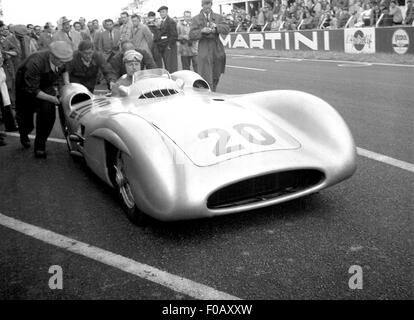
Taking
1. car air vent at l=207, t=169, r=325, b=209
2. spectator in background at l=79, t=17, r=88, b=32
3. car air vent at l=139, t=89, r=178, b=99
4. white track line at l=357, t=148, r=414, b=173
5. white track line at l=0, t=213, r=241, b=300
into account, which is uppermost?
spectator in background at l=79, t=17, r=88, b=32

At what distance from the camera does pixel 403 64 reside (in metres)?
12.3

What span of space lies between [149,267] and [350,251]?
1132 millimetres

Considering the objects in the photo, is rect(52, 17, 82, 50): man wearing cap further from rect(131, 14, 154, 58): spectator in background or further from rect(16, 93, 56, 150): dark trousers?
rect(16, 93, 56, 150): dark trousers

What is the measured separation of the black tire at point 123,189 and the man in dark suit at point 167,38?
760cm

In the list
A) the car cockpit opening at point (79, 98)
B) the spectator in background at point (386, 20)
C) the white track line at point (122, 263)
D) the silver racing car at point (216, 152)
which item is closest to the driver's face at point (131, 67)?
the car cockpit opening at point (79, 98)

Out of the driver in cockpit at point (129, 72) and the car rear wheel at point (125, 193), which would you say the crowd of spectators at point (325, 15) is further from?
the car rear wheel at point (125, 193)

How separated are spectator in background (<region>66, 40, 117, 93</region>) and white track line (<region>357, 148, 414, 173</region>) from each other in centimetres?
285

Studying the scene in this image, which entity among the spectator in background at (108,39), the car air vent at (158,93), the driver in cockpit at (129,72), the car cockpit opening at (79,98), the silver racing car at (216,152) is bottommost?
the silver racing car at (216,152)

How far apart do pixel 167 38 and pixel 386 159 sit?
24.2 feet

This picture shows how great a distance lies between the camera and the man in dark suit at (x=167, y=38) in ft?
35.7

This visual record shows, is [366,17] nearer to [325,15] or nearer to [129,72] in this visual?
[325,15]

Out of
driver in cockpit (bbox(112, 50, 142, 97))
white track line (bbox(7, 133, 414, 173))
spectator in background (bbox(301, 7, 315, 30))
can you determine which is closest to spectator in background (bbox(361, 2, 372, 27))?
spectator in background (bbox(301, 7, 315, 30))

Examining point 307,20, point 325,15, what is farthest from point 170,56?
point 307,20

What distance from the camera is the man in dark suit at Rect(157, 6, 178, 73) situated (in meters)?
10.9
